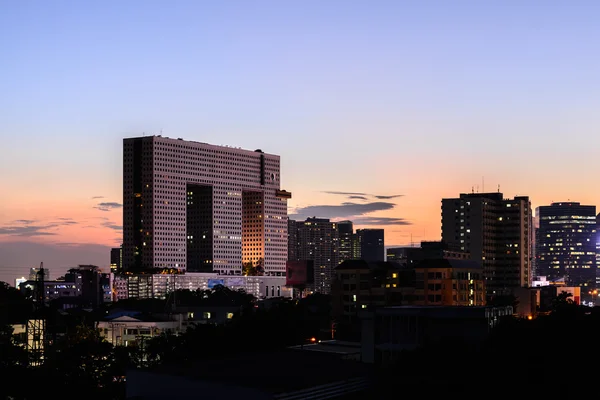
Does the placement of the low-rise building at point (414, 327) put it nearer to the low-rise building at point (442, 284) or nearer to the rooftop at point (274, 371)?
the rooftop at point (274, 371)

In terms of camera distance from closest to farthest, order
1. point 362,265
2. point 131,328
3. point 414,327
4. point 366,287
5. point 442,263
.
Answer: point 414,327, point 131,328, point 442,263, point 366,287, point 362,265

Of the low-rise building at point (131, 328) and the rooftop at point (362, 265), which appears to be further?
the rooftop at point (362, 265)

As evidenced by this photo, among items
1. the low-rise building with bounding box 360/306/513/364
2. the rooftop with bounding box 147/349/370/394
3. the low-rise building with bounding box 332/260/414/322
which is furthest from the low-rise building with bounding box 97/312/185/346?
the rooftop with bounding box 147/349/370/394

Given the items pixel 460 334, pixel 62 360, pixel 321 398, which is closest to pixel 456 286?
pixel 460 334

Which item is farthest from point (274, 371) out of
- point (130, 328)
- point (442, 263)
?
point (442, 263)

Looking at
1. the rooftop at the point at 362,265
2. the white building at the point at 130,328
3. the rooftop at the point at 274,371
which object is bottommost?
the white building at the point at 130,328

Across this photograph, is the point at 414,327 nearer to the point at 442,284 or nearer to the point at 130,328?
the point at 130,328

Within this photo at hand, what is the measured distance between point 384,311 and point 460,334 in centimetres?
673

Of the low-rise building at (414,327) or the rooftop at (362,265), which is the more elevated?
the rooftop at (362,265)

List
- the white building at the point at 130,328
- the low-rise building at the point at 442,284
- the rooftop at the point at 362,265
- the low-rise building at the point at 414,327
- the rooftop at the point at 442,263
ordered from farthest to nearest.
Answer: the rooftop at the point at 362,265
the rooftop at the point at 442,263
the low-rise building at the point at 442,284
the white building at the point at 130,328
the low-rise building at the point at 414,327

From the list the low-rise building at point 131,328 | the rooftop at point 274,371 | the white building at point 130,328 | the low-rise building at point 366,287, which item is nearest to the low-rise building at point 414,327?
the rooftop at point 274,371

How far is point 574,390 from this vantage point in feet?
196

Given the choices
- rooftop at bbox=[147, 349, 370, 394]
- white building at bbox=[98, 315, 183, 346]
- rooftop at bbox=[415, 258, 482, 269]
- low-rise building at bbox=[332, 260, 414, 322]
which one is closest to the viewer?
rooftop at bbox=[147, 349, 370, 394]

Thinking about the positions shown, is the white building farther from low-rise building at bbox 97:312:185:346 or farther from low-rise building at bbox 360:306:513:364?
low-rise building at bbox 360:306:513:364
